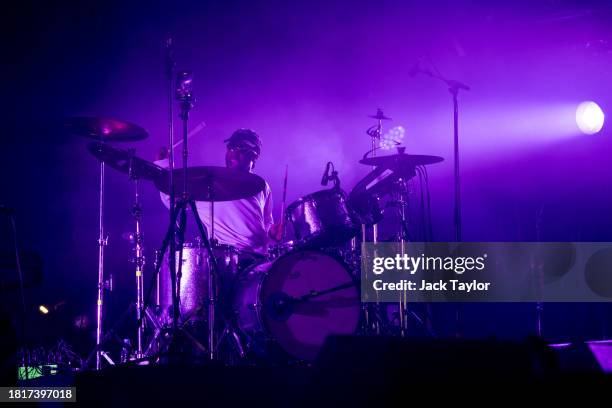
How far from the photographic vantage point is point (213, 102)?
7.46 metres

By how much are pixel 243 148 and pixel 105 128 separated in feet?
4.53

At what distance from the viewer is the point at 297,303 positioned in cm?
512

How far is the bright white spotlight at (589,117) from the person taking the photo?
6.96 metres

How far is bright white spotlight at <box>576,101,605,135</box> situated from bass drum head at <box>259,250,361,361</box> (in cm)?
371

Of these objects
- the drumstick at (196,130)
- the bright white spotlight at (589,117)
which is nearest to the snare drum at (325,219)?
the drumstick at (196,130)

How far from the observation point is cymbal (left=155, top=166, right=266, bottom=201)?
14.2 ft

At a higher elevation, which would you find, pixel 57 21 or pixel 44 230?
pixel 57 21

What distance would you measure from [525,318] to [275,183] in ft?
11.6

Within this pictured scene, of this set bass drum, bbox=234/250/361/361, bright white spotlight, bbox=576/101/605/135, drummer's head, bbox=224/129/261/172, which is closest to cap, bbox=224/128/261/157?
drummer's head, bbox=224/129/261/172

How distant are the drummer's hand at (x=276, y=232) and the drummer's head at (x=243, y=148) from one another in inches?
26.1

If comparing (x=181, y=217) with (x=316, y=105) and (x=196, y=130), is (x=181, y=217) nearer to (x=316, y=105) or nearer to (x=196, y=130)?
(x=196, y=130)

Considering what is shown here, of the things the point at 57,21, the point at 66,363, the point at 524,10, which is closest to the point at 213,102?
the point at 57,21

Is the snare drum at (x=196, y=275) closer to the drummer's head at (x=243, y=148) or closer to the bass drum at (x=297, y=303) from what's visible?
the bass drum at (x=297, y=303)

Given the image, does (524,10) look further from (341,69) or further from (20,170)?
(20,170)
